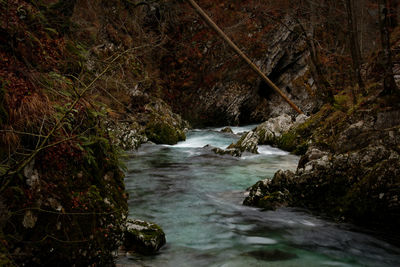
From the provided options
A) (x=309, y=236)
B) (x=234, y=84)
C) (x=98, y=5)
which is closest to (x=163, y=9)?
(x=98, y=5)

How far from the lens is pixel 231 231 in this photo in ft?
14.7

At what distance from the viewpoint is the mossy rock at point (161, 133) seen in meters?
14.1

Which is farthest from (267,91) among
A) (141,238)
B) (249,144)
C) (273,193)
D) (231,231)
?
(141,238)

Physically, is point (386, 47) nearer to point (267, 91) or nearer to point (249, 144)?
point (249, 144)

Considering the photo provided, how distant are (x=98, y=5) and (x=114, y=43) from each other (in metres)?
8.12

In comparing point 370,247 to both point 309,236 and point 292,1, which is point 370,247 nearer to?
point 309,236

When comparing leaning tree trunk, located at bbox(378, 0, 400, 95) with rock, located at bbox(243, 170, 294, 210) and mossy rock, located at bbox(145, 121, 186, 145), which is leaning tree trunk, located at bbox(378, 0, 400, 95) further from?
mossy rock, located at bbox(145, 121, 186, 145)

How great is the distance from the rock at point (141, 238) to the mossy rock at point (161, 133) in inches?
412

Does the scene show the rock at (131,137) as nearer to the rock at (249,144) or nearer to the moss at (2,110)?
the rock at (249,144)

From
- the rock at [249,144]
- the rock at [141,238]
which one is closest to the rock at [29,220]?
the rock at [141,238]

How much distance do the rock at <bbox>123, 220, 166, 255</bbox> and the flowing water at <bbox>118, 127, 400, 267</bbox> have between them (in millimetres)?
107

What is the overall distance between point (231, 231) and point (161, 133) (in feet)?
33.2

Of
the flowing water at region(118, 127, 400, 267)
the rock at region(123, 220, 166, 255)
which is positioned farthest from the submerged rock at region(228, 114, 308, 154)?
the rock at region(123, 220, 166, 255)

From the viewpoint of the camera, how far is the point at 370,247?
3895 millimetres
